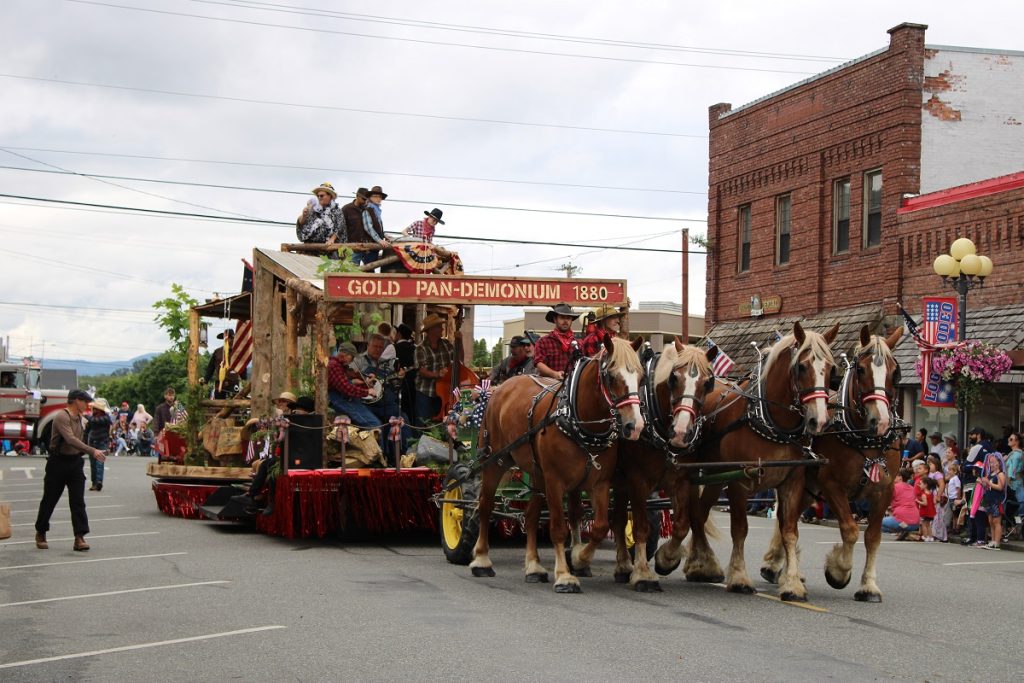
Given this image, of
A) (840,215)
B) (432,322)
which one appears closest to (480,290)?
(432,322)

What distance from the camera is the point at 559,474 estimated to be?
10.8 metres

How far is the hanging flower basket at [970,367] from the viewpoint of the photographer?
61.1 feet

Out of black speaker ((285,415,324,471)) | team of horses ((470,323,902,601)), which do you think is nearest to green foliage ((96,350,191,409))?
black speaker ((285,415,324,471))

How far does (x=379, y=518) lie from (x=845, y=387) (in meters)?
5.95

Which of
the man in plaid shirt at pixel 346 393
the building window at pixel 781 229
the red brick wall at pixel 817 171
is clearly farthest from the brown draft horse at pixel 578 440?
the building window at pixel 781 229

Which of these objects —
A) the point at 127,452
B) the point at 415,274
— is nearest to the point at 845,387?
the point at 415,274

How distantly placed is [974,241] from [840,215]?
15.7 ft

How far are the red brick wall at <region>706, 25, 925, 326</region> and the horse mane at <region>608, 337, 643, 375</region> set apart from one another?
16.3m

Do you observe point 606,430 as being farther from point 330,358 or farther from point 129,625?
point 330,358

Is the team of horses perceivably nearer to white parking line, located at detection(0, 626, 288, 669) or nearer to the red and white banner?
white parking line, located at detection(0, 626, 288, 669)

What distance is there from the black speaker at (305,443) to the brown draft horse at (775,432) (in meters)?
4.64

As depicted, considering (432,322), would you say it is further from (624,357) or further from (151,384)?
(151,384)

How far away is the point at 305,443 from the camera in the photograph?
1402 cm

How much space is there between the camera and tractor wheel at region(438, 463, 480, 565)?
12508 millimetres
